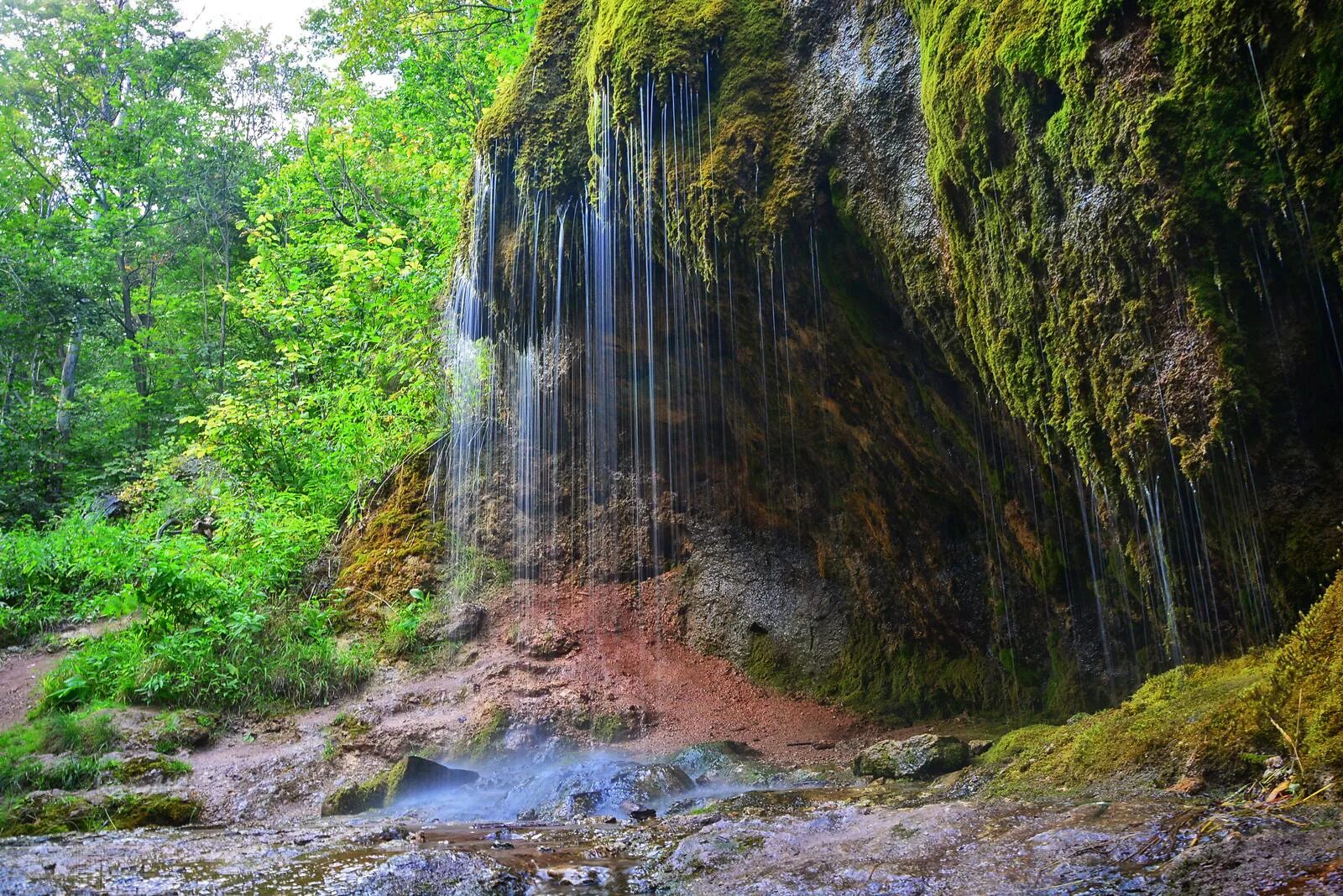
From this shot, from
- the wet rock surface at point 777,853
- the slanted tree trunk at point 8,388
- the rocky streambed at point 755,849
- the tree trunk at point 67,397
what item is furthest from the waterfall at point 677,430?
the slanted tree trunk at point 8,388

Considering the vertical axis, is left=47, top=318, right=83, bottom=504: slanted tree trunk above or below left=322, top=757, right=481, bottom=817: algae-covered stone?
above

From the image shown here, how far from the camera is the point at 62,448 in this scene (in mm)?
20953

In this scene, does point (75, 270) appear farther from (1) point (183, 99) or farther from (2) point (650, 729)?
(2) point (650, 729)

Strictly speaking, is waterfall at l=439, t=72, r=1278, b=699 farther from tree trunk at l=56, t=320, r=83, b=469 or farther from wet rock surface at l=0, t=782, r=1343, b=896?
tree trunk at l=56, t=320, r=83, b=469

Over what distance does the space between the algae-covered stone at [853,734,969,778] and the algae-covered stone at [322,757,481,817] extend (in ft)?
12.3

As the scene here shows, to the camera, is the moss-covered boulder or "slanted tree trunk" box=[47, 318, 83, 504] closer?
the moss-covered boulder

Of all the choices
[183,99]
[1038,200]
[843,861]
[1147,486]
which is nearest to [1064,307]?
[1038,200]

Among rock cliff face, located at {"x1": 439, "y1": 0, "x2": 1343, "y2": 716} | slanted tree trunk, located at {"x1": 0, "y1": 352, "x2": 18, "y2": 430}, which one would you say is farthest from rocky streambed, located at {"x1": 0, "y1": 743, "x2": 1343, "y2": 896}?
slanted tree trunk, located at {"x1": 0, "y1": 352, "x2": 18, "y2": 430}

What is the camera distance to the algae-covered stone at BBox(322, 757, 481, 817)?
7375mm

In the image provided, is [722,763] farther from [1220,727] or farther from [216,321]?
[216,321]

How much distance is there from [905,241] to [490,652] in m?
7.75

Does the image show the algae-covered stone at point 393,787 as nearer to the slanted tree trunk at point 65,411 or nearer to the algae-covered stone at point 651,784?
the algae-covered stone at point 651,784

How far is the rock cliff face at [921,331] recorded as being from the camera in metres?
4.63

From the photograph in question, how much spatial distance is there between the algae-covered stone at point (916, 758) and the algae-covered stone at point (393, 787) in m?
3.76
